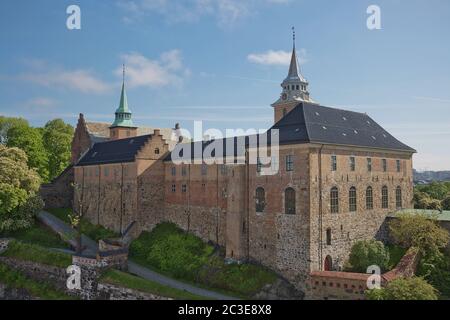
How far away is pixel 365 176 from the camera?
36.8 m

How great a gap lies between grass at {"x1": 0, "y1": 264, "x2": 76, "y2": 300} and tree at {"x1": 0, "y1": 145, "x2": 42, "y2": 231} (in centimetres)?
640

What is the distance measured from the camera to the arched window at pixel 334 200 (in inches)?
1317

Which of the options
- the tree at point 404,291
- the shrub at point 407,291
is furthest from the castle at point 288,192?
the shrub at point 407,291

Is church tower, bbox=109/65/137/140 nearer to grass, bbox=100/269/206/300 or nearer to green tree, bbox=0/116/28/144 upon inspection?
green tree, bbox=0/116/28/144

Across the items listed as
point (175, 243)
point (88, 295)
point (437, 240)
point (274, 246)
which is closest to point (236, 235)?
point (274, 246)

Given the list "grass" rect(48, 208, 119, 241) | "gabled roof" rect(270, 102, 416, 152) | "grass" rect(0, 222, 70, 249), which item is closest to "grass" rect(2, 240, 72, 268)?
"grass" rect(0, 222, 70, 249)

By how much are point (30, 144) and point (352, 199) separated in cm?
4375

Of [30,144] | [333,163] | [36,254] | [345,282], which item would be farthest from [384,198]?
[30,144]

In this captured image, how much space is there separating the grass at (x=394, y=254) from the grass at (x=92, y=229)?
27.8 m

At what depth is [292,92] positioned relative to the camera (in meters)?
51.1
